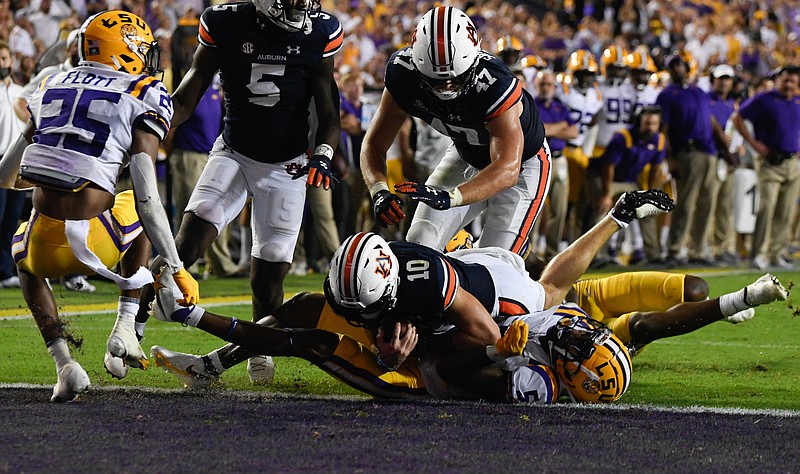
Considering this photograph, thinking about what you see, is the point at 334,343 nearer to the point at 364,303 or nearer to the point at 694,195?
the point at 364,303

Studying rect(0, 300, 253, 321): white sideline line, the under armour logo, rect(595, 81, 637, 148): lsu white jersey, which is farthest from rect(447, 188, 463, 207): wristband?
rect(595, 81, 637, 148): lsu white jersey

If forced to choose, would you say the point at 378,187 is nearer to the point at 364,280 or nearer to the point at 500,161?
the point at 500,161

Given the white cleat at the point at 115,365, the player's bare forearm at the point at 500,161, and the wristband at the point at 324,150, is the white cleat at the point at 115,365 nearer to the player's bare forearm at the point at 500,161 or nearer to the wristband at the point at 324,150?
the wristband at the point at 324,150

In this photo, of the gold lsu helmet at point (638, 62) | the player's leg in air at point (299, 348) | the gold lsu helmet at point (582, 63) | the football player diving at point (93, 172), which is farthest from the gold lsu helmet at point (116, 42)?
the gold lsu helmet at point (638, 62)

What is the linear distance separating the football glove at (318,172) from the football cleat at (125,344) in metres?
1.04

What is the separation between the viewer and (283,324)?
17.5ft

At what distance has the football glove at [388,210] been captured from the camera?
17.7 feet

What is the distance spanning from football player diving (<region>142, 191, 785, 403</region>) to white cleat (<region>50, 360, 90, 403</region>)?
0.40 metres

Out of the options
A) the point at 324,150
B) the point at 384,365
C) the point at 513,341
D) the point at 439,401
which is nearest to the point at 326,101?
the point at 324,150

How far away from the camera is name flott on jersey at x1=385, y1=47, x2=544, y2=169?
5734mm

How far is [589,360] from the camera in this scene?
4953mm

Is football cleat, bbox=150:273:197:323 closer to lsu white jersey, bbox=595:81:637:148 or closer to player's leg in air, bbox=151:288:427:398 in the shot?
player's leg in air, bbox=151:288:427:398

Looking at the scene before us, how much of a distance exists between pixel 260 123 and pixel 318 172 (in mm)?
555

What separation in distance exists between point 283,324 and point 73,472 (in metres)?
1.73
